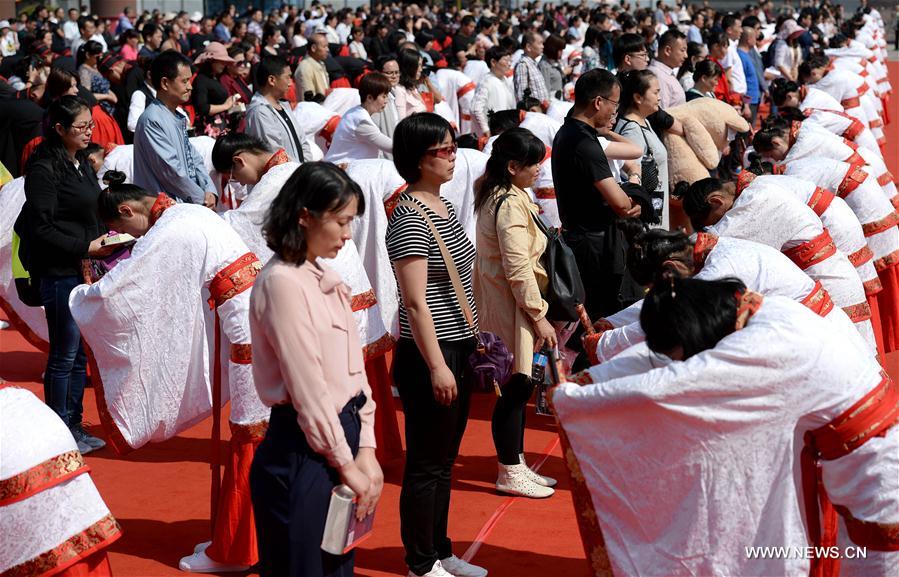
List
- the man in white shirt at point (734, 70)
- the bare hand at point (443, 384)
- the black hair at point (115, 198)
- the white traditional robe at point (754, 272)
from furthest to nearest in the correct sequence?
the man in white shirt at point (734, 70) < the black hair at point (115, 198) < the white traditional robe at point (754, 272) < the bare hand at point (443, 384)

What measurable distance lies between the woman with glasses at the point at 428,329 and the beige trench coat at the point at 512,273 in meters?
0.67

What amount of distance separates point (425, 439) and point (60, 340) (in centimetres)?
243

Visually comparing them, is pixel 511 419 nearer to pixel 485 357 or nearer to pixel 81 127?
pixel 485 357

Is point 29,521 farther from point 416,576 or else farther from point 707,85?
point 707,85

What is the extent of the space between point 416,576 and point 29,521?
1493 mm

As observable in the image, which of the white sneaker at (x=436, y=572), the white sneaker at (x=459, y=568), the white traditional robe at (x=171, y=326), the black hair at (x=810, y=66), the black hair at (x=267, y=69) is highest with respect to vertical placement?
the black hair at (x=267, y=69)

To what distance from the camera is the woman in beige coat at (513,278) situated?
14.9 feet

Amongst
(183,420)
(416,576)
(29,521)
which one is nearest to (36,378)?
(183,420)

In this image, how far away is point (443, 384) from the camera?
12.1 feet

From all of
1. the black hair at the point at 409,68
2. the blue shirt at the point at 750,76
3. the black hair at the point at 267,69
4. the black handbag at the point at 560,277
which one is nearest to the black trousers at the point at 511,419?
the black handbag at the point at 560,277

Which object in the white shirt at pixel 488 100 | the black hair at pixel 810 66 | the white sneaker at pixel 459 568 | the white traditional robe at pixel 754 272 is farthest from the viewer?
the black hair at pixel 810 66

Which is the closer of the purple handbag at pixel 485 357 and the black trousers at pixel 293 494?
the black trousers at pixel 293 494


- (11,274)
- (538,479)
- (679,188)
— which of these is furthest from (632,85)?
(11,274)

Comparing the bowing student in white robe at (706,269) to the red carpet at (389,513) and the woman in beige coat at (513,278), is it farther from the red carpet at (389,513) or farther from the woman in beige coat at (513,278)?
the red carpet at (389,513)
